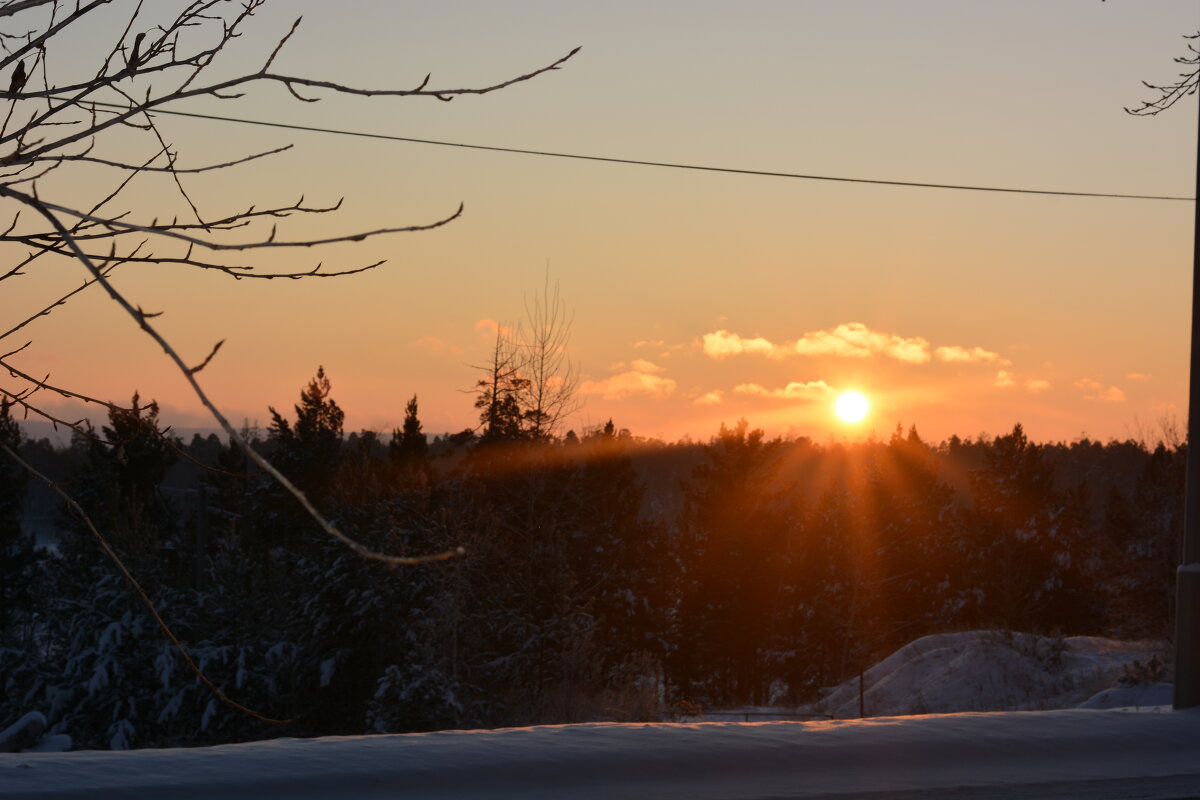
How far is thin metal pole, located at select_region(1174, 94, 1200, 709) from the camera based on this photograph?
9484 mm

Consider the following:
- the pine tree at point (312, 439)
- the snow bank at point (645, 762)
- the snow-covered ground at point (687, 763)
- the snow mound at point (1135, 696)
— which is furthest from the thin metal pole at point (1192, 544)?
the pine tree at point (312, 439)

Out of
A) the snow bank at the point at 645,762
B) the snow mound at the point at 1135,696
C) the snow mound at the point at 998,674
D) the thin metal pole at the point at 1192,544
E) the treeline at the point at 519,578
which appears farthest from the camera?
the treeline at the point at 519,578

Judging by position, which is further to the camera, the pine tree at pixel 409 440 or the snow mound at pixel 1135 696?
the pine tree at pixel 409 440

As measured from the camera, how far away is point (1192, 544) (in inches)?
379

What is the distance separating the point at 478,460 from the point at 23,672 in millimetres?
15360

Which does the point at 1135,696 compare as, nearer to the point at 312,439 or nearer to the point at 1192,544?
the point at 1192,544

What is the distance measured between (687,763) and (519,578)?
2851 cm

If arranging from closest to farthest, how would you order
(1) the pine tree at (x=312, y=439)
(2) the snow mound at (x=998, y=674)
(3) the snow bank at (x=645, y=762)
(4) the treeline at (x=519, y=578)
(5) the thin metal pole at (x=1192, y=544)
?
1. (3) the snow bank at (x=645, y=762)
2. (5) the thin metal pole at (x=1192, y=544)
3. (2) the snow mound at (x=998, y=674)
4. (4) the treeline at (x=519, y=578)
5. (1) the pine tree at (x=312, y=439)

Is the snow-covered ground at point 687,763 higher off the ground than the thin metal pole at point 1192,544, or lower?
lower

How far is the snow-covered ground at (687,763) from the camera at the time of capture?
6.09 metres

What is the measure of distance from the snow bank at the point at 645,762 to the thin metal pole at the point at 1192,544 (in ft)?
4.18

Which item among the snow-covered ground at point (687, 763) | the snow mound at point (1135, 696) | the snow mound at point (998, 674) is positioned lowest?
the snow mound at point (998, 674)

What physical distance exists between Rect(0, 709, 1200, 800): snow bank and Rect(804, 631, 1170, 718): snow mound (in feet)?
52.8

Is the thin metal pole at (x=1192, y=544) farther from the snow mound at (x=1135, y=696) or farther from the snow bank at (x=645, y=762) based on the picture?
the snow mound at (x=1135, y=696)
